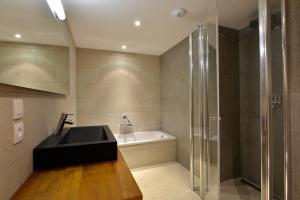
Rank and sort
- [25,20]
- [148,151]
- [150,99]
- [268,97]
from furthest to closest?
[150,99], [148,151], [268,97], [25,20]

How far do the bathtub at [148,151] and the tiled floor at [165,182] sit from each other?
0.37 ft

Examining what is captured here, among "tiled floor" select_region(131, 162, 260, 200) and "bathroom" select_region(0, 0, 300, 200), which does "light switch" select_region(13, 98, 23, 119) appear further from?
"tiled floor" select_region(131, 162, 260, 200)

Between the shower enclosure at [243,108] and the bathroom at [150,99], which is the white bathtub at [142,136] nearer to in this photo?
the bathroom at [150,99]

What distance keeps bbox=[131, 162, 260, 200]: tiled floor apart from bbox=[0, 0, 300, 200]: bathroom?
18 mm

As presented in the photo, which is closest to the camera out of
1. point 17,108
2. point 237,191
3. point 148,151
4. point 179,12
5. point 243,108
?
point 17,108

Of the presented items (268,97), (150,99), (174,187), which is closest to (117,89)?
(150,99)

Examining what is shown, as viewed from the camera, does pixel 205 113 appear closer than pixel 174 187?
Yes

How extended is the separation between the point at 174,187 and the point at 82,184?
6.13ft

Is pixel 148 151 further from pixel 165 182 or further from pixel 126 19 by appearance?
pixel 126 19

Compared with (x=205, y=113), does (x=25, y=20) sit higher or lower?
higher

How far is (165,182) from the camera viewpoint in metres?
2.35

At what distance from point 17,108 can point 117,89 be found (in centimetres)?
294

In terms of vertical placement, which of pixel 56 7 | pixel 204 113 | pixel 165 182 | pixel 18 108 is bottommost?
pixel 165 182

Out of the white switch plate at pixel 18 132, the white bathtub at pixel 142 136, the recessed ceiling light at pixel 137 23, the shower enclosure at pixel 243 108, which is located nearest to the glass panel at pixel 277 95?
the shower enclosure at pixel 243 108
